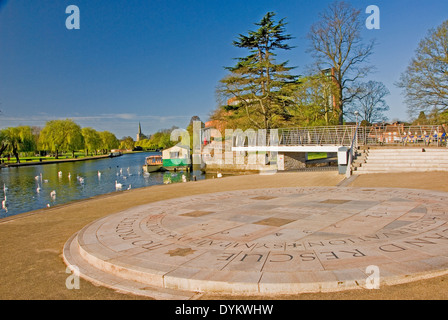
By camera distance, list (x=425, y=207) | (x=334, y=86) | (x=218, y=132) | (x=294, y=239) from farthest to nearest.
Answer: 1. (x=218, y=132)
2. (x=334, y=86)
3. (x=425, y=207)
4. (x=294, y=239)

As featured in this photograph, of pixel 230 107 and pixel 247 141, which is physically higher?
pixel 230 107

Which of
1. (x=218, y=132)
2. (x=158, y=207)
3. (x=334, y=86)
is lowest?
(x=158, y=207)

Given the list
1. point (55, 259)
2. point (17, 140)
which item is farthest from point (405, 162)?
point (17, 140)

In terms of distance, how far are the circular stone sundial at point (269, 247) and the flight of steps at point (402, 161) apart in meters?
8.56

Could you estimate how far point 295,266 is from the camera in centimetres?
476
